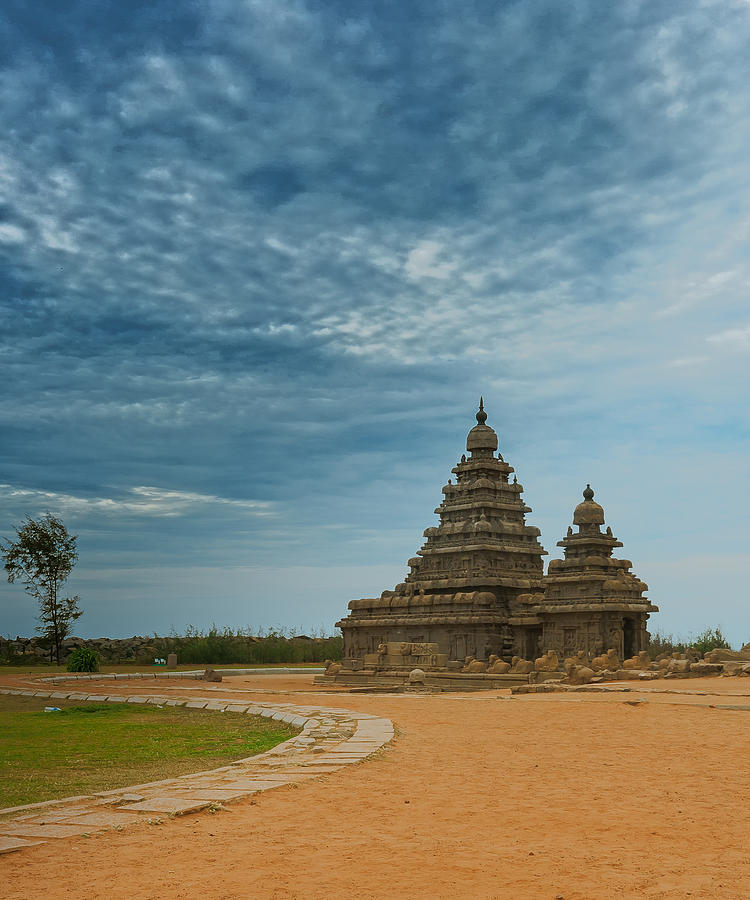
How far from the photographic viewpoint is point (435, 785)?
795cm

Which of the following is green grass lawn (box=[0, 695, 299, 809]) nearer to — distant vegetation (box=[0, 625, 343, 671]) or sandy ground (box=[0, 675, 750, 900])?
sandy ground (box=[0, 675, 750, 900])

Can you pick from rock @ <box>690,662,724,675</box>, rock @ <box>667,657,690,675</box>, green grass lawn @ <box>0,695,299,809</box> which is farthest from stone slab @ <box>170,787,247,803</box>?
rock @ <box>690,662,724,675</box>

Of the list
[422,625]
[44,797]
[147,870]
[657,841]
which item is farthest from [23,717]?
[422,625]

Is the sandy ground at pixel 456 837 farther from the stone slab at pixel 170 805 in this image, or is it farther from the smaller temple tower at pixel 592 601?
the smaller temple tower at pixel 592 601

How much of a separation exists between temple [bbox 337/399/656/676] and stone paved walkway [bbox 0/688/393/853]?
18.6 metres

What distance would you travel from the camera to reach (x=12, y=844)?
580cm

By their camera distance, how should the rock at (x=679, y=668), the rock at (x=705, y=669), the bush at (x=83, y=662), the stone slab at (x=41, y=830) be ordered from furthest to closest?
the bush at (x=83, y=662), the rock at (x=705, y=669), the rock at (x=679, y=668), the stone slab at (x=41, y=830)

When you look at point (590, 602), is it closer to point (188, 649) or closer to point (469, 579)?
point (469, 579)

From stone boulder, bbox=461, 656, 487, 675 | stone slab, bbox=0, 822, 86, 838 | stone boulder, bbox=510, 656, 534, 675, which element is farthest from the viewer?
stone boulder, bbox=461, 656, 487, 675

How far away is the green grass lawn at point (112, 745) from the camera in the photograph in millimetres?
8547

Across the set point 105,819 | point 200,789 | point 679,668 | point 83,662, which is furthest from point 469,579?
point 105,819

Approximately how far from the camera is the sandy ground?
199 inches

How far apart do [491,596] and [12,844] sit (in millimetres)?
27353

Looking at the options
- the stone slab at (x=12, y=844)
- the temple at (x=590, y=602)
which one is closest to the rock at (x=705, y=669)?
the temple at (x=590, y=602)
